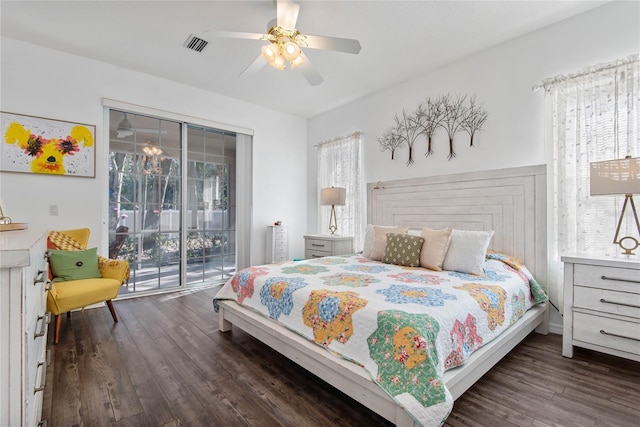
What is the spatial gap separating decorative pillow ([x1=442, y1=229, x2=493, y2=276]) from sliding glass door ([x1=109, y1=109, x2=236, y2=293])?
3315 mm

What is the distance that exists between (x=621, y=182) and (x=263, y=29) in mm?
3171

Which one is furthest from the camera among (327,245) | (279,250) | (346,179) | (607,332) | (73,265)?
(279,250)

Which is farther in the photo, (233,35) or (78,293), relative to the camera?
(78,293)

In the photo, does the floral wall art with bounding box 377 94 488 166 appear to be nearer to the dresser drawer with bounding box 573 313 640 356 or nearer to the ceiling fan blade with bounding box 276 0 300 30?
the dresser drawer with bounding box 573 313 640 356

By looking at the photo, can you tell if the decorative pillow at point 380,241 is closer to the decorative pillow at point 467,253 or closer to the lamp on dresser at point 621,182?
the decorative pillow at point 467,253

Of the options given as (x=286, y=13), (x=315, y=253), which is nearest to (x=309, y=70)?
(x=286, y=13)

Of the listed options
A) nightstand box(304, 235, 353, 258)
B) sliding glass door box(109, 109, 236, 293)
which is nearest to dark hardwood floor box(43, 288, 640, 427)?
sliding glass door box(109, 109, 236, 293)

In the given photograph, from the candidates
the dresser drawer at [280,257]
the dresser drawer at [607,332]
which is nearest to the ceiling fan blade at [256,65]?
the dresser drawer at [280,257]

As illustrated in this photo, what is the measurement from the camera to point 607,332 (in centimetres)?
211

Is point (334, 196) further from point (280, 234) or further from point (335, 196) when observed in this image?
point (280, 234)

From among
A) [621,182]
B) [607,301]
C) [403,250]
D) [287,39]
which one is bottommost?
[607,301]

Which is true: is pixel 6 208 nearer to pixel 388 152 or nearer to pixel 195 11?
pixel 195 11

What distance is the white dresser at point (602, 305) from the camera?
2020 mm

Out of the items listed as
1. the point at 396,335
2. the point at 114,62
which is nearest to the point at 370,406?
the point at 396,335
